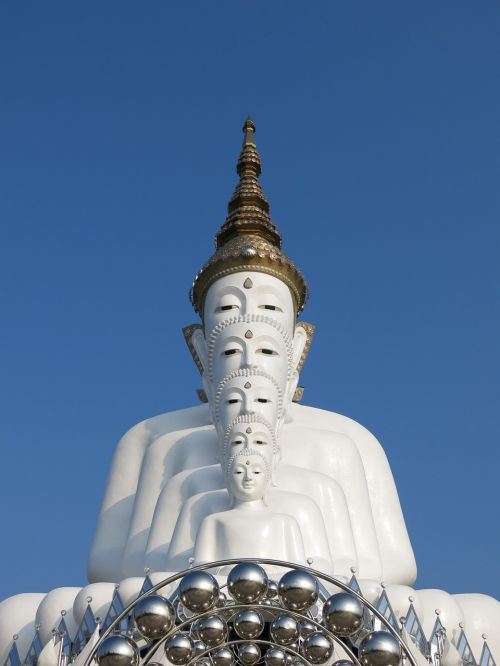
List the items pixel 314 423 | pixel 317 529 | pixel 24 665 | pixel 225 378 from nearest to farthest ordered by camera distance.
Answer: pixel 24 665 → pixel 317 529 → pixel 225 378 → pixel 314 423

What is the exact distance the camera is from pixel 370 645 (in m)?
4.51

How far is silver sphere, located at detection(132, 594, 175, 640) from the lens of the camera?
4.61 metres

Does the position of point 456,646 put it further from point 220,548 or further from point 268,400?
point 268,400

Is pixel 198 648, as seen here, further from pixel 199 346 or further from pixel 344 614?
pixel 199 346

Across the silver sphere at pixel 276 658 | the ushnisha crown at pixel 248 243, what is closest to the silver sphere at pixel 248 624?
the silver sphere at pixel 276 658

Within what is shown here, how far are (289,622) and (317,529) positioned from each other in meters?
3.11

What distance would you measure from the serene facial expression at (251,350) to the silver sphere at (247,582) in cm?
404

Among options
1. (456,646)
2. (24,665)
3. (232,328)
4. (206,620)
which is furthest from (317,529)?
(206,620)

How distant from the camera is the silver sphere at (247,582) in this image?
15.4 ft

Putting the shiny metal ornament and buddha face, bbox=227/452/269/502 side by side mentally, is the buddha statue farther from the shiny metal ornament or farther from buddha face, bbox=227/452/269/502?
the shiny metal ornament

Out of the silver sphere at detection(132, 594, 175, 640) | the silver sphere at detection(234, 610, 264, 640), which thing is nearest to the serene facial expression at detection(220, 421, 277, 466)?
the silver sphere at detection(234, 610, 264, 640)

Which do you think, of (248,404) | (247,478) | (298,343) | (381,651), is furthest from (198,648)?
(298,343)

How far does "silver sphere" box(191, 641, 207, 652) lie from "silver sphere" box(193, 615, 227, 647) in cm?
17

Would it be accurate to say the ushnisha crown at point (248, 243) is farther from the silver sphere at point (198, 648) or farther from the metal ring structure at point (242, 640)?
the metal ring structure at point (242, 640)
